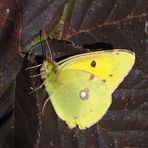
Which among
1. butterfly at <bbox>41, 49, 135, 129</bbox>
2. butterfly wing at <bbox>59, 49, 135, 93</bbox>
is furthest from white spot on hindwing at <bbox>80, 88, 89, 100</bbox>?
butterfly wing at <bbox>59, 49, 135, 93</bbox>

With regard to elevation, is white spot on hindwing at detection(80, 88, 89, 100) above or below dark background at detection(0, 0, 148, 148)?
below

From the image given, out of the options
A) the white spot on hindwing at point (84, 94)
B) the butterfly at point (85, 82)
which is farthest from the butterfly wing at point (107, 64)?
the white spot on hindwing at point (84, 94)

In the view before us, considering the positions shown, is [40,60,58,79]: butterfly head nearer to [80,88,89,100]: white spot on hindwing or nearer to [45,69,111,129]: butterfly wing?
[45,69,111,129]: butterfly wing

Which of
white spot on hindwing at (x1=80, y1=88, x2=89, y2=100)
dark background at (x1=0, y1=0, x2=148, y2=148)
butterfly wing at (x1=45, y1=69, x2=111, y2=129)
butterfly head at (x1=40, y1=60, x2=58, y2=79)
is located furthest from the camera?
white spot on hindwing at (x1=80, y1=88, x2=89, y2=100)

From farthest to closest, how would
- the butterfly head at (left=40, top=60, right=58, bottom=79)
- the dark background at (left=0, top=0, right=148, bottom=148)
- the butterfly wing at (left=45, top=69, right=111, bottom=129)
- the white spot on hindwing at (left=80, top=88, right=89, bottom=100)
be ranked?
the white spot on hindwing at (left=80, top=88, right=89, bottom=100), the butterfly wing at (left=45, top=69, right=111, bottom=129), the butterfly head at (left=40, top=60, right=58, bottom=79), the dark background at (left=0, top=0, right=148, bottom=148)

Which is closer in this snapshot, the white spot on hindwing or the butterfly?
the butterfly

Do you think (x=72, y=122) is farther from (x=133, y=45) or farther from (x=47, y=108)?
(x=133, y=45)

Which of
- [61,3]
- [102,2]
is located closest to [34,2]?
[61,3]
